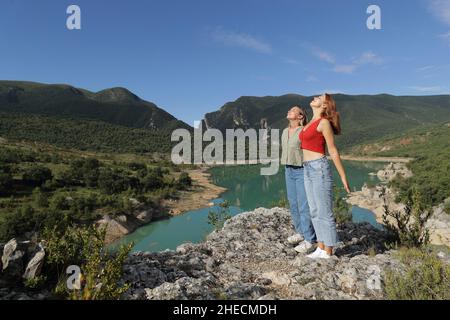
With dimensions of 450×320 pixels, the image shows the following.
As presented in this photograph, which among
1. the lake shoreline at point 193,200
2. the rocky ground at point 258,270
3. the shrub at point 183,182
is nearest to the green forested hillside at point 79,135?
the shrub at point 183,182

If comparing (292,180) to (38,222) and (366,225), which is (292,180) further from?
(38,222)

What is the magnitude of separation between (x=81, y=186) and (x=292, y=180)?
1878 inches

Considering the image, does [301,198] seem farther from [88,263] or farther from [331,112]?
[88,263]

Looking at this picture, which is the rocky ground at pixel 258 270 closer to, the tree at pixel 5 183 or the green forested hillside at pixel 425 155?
the green forested hillside at pixel 425 155

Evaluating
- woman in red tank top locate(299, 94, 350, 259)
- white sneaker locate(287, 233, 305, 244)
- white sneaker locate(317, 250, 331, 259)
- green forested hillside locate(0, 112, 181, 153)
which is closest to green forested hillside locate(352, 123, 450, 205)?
white sneaker locate(287, 233, 305, 244)

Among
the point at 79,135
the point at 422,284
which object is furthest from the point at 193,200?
the point at 79,135

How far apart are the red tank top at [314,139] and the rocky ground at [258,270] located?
2.09m

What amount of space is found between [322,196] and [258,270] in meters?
1.94

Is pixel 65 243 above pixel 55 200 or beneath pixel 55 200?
above

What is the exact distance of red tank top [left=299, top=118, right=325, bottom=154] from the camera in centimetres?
562

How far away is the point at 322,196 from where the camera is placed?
5723 mm

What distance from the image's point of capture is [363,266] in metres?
5.63

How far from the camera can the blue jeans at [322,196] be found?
5.66 m
